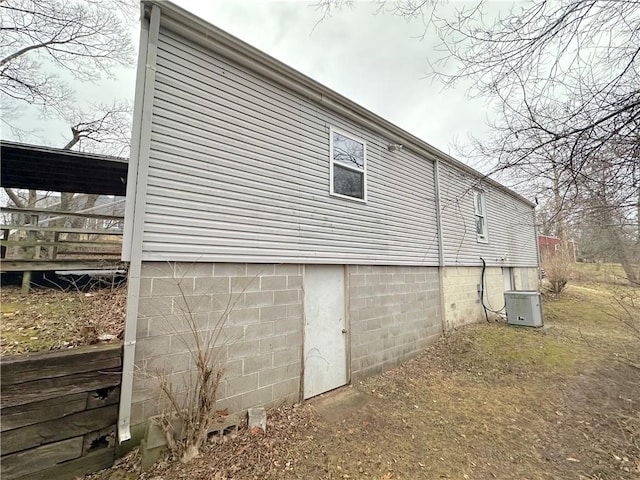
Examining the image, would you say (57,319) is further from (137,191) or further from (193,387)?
(137,191)

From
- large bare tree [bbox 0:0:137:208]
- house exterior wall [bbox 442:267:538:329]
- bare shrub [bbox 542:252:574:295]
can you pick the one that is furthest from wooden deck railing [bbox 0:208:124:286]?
bare shrub [bbox 542:252:574:295]

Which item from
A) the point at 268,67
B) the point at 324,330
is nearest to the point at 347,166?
the point at 268,67

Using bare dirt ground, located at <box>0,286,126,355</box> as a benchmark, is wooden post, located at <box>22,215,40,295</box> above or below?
above

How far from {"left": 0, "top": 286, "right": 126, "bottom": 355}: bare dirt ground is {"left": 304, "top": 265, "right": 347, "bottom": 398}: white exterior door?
2.68m

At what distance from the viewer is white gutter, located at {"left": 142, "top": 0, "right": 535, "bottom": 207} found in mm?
3445

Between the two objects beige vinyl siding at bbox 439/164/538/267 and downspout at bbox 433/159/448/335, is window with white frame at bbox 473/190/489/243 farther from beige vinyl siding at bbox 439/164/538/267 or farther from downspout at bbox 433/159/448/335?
downspout at bbox 433/159/448/335

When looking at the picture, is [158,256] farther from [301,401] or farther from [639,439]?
[639,439]

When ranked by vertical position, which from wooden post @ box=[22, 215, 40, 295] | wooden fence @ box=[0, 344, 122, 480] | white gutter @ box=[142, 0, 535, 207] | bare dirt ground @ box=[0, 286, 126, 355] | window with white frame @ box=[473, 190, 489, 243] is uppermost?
white gutter @ box=[142, 0, 535, 207]

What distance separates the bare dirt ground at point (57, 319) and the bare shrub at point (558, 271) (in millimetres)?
18158

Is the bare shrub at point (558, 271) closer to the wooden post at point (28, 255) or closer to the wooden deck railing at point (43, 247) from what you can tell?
the wooden deck railing at point (43, 247)

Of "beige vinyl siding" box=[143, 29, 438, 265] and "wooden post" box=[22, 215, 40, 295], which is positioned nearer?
"beige vinyl siding" box=[143, 29, 438, 265]

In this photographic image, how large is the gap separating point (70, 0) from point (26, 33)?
5.31 feet

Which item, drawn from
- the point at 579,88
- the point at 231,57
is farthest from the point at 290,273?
the point at 579,88

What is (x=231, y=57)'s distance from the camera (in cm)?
397
